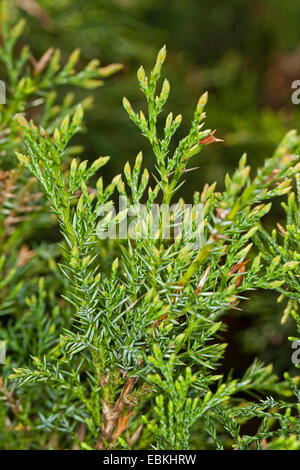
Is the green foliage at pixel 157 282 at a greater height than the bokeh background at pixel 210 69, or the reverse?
the bokeh background at pixel 210 69

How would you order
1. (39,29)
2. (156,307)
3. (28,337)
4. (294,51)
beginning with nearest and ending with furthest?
(156,307) < (28,337) < (39,29) < (294,51)

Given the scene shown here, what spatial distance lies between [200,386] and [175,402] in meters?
0.08

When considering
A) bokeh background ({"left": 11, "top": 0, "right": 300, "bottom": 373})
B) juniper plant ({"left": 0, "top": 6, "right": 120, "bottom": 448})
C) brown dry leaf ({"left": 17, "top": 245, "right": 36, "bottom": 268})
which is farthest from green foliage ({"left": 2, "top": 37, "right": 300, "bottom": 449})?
bokeh background ({"left": 11, "top": 0, "right": 300, "bottom": 373})

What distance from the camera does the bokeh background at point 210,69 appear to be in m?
1.25

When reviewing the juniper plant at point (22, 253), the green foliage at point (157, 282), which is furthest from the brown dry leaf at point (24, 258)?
the green foliage at point (157, 282)

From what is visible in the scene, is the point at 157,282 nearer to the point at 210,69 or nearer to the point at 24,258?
the point at 24,258

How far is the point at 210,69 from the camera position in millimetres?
1700

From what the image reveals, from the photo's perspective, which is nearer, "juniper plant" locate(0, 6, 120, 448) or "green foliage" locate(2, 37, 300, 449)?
"green foliage" locate(2, 37, 300, 449)

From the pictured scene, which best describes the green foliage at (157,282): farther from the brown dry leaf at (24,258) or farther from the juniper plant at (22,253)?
the brown dry leaf at (24,258)

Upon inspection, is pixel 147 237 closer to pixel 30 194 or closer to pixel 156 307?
pixel 156 307

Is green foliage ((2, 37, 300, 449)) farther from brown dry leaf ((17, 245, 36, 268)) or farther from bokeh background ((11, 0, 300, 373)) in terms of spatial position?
bokeh background ((11, 0, 300, 373))

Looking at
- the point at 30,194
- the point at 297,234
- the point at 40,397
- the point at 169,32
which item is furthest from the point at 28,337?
the point at 169,32

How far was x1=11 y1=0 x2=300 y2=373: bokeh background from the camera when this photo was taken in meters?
1.25

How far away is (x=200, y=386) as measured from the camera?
1.99 feet
